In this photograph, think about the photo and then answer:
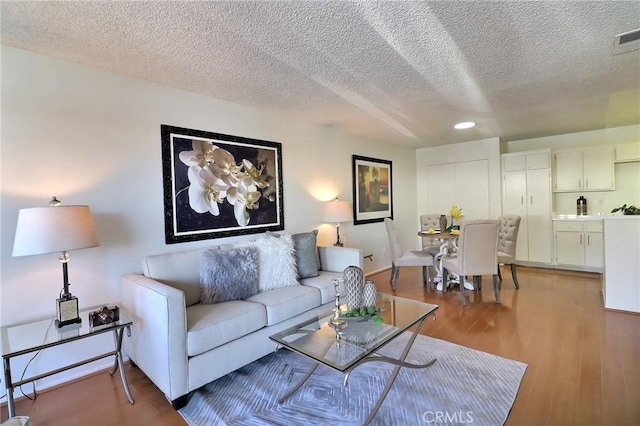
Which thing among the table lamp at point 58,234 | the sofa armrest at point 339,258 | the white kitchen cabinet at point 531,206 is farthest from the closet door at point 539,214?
the table lamp at point 58,234

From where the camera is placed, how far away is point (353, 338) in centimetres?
177

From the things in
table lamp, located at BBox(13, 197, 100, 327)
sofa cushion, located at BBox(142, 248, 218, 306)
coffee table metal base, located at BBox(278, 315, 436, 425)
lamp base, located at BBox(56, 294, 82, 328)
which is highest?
table lamp, located at BBox(13, 197, 100, 327)

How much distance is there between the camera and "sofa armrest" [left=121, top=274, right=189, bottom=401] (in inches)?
71.3

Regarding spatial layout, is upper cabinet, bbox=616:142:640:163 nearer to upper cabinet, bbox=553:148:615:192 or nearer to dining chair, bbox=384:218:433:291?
upper cabinet, bbox=553:148:615:192

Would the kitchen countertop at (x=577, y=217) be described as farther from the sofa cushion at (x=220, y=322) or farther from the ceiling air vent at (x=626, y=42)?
the sofa cushion at (x=220, y=322)

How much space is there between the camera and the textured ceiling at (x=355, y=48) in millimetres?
1693

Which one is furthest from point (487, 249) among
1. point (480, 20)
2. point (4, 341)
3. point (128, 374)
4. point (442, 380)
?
point (4, 341)

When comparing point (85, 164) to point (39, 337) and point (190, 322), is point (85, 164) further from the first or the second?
point (190, 322)

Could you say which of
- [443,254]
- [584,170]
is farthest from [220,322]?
[584,170]

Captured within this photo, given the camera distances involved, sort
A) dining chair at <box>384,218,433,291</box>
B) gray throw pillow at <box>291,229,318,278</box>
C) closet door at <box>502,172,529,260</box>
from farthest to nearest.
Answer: closet door at <box>502,172,529,260</box>, dining chair at <box>384,218,433,291</box>, gray throw pillow at <box>291,229,318,278</box>

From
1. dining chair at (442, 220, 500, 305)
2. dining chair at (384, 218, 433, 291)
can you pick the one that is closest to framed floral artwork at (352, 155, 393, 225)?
dining chair at (384, 218, 433, 291)

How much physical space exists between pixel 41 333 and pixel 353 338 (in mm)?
1841

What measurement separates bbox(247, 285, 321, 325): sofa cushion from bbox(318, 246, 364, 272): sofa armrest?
0.64 m

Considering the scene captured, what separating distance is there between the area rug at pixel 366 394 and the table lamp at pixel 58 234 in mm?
978
